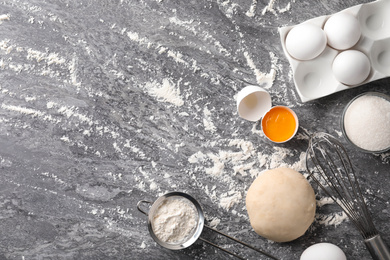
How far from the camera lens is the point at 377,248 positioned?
106 centimetres

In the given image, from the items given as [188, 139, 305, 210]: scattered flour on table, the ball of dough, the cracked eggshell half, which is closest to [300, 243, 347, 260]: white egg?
the ball of dough

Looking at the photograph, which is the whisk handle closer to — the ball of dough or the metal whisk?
the metal whisk

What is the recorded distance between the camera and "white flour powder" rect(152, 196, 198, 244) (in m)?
1.14

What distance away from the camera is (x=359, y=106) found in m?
1.11

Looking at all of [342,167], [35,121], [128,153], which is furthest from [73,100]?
[342,167]

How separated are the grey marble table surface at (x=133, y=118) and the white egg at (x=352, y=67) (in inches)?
3.6

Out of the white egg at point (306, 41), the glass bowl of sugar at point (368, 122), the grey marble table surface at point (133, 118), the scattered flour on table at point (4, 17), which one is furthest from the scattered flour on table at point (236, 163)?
the scattered flour on table at point (4, 17)

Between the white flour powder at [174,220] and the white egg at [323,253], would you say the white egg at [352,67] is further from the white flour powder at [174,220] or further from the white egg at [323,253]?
the white flour powder at [174,220]

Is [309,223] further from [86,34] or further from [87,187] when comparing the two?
[86,34]

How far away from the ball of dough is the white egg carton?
0.24 meters

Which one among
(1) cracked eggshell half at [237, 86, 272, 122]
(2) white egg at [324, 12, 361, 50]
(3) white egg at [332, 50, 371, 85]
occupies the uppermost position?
(2) white egg at [324, 12, 361, 50]

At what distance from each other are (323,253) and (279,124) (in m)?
0.38

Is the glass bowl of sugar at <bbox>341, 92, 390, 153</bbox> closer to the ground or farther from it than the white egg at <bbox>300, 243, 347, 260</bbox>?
farther from it

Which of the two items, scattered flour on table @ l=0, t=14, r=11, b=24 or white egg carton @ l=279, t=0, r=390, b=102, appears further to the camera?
scattered flour on table @ l=0, t=14, r=11, b=24
